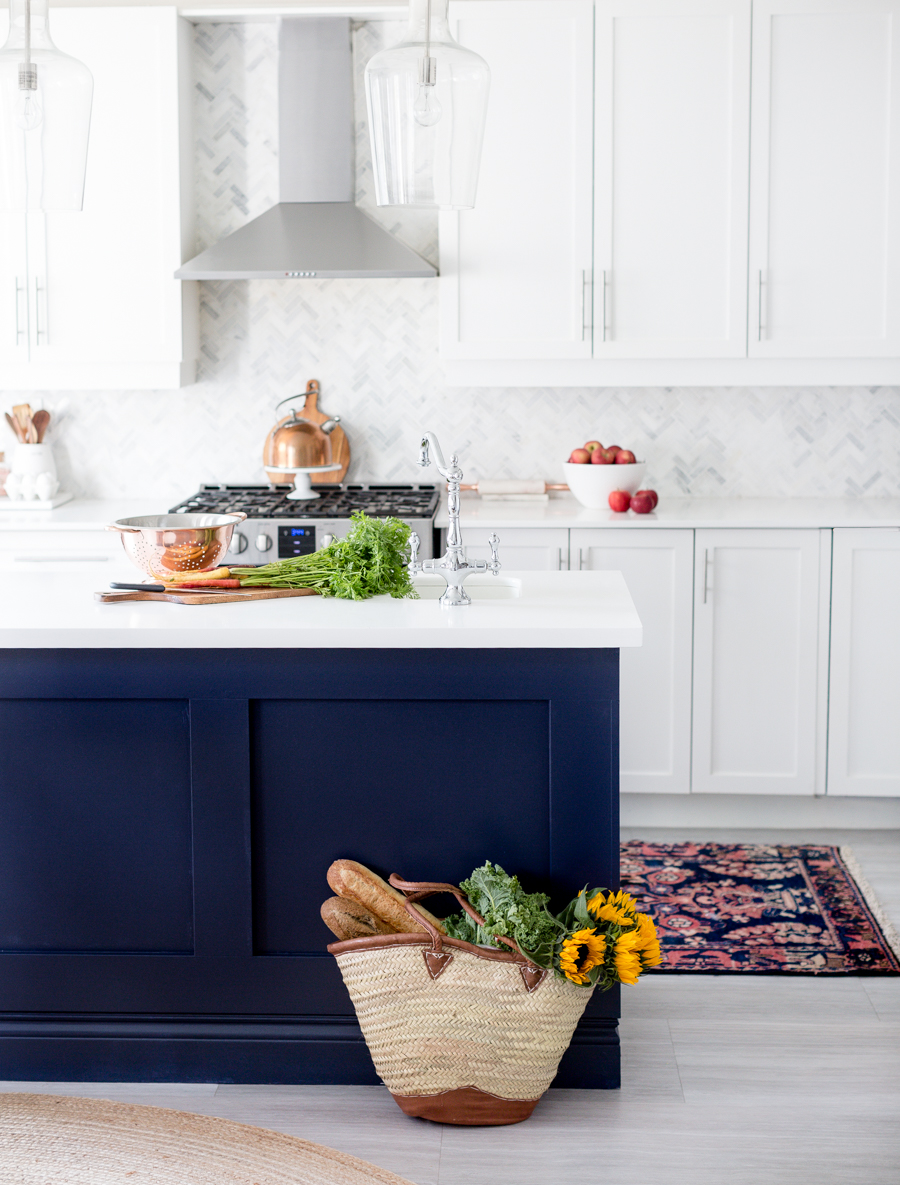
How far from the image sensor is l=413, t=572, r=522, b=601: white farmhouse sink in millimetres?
2742

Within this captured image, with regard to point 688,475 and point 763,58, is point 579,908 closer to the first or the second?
point 688,475

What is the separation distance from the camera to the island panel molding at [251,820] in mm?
2379

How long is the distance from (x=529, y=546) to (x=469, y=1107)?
1892 mm

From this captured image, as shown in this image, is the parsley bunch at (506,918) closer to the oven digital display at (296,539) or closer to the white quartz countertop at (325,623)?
the white quartz countertop at (325,623)

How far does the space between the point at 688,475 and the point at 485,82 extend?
2592 millimetres

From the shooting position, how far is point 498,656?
93.2 inches

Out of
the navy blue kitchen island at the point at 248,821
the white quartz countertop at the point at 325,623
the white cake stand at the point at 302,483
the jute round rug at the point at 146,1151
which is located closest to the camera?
the jute round rug at the point at 146,1151

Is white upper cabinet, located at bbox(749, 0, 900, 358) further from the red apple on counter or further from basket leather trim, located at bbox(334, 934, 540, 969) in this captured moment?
basket leather trim, located at bbox(334, 934, 540, 969)

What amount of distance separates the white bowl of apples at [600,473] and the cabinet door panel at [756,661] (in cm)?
33

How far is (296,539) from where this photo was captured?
378cm

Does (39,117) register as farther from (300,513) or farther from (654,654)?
(654,654)

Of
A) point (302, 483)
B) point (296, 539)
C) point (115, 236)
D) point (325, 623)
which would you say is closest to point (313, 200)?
point (115, 236)

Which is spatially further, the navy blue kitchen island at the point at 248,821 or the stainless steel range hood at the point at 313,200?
the stainless steel range hood at the point at 313,200

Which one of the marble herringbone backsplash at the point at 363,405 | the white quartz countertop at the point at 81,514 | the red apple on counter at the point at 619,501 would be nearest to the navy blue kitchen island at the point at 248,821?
the white quartz countertop at the point at 81,514
